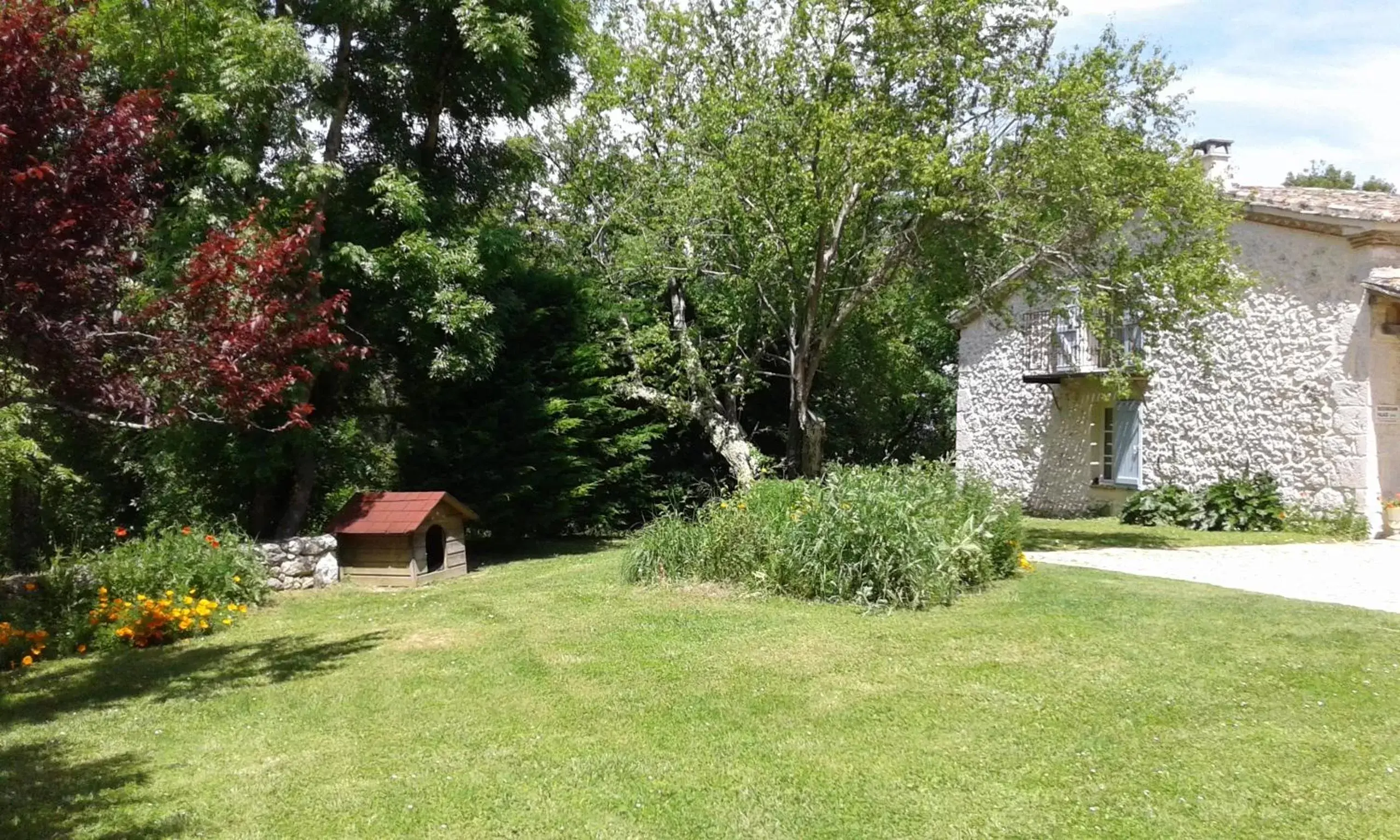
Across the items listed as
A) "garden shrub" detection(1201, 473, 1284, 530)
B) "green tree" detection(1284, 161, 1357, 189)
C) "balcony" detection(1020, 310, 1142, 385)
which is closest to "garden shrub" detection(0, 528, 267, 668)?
"balcony" detection(1020, 310, 1142, 385)

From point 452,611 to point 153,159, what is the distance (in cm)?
440

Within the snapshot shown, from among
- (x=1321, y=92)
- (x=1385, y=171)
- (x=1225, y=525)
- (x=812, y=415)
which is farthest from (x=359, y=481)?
(x=1385, y=171)

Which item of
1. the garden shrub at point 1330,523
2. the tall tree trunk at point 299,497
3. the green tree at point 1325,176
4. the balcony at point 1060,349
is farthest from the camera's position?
the green tree at point 1325,176

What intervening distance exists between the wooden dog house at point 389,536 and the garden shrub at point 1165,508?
10532 mm

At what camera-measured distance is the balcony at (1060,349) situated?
685 inches

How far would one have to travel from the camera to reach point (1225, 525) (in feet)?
47.9

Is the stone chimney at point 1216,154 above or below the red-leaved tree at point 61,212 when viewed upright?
above

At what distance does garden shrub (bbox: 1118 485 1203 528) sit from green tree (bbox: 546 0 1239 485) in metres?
3.19

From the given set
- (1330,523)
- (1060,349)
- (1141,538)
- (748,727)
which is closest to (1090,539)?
(1141,538)

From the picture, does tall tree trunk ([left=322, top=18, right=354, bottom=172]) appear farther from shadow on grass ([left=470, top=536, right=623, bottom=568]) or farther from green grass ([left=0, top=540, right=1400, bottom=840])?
green grass ([left=0, top=540, right=1400, bottom=840])

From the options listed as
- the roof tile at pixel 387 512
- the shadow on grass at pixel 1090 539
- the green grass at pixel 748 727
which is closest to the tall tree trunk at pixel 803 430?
A: the shadow on grass at pixel 1090 539

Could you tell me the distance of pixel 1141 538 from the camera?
1398 cm

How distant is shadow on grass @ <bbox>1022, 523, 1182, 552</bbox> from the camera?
504 inches

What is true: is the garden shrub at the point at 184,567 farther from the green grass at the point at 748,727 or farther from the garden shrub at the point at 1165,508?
the garden shrub at the point at 1165,508
